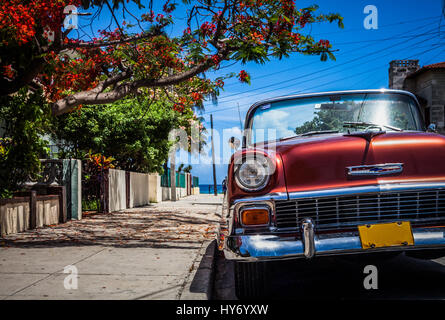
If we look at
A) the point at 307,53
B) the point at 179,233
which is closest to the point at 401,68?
the point at 307,53

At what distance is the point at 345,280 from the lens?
4188mm

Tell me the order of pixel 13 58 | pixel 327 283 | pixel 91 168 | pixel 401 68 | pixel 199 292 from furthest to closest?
pixel 401 68
pixel 91 168
pixel 13 58
pixel 327 283
pixel 199 292

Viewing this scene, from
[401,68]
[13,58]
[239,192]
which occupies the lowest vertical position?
[239,192]

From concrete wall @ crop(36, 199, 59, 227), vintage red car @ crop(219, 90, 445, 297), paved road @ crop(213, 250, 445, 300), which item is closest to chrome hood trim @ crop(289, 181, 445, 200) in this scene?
vintage red car @ crop(219, 90, 445, 297)

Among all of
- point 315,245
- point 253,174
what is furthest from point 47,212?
point 315,245

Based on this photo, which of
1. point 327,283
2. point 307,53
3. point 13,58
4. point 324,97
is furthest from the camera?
point 307,53

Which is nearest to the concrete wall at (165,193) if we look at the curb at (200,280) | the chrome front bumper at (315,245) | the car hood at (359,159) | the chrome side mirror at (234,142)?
the curb at (200,280)

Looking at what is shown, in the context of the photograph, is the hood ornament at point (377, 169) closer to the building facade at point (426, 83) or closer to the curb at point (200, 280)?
the curb at point (200, 280)

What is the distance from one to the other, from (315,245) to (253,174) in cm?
70

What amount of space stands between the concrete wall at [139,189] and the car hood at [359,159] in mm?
12935

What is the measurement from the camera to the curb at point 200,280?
3564mm

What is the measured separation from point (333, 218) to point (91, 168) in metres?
10.9
